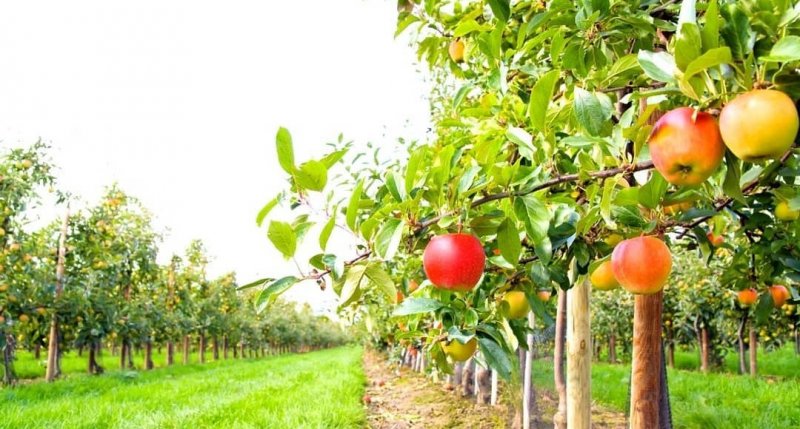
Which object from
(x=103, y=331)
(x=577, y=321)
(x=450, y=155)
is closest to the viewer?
(x=450, y=155)

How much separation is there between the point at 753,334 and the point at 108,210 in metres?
10.6

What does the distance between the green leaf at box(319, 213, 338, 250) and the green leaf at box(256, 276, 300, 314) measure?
8cm

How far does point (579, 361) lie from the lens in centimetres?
233

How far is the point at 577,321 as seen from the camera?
235 cm

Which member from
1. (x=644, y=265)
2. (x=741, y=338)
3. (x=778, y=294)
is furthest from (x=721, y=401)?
(x=644, y=265)

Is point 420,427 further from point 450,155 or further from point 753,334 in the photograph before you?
point 753,334

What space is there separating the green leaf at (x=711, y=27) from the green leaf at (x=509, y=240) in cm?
45

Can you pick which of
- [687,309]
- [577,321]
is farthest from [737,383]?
[577,321]

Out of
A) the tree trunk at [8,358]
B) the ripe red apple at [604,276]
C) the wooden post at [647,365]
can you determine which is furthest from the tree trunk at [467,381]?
the tree trunk at [8,358]

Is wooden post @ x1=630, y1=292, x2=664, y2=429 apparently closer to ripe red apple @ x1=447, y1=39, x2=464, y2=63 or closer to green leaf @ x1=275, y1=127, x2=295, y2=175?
ripe red apple @ x1=447, y1=39, x2=464, y2=63

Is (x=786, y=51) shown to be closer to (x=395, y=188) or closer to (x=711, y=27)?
(x=711, y=27)

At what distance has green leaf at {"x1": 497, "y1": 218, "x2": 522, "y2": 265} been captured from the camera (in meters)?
1.06

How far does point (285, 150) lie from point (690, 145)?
64cm

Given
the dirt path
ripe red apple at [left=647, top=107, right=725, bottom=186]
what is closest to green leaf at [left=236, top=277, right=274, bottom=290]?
ripe red apple at [left=647, top=107, right=725, bottom=186]
